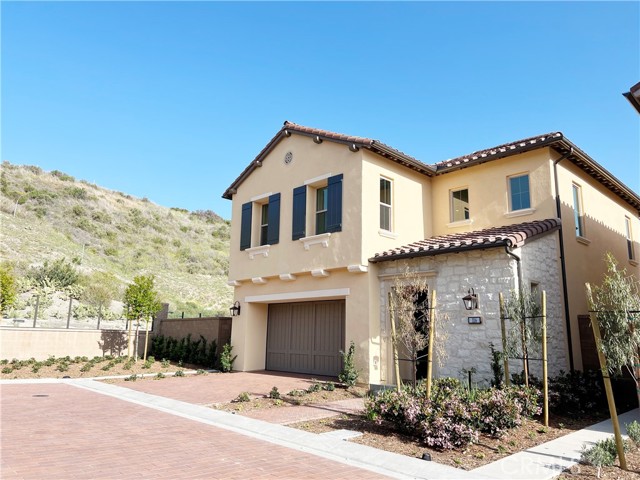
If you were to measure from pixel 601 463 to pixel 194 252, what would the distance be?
46.5 meters

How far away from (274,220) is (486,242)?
7808 mm

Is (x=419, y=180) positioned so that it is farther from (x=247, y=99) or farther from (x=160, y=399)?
(x=160, y=399)

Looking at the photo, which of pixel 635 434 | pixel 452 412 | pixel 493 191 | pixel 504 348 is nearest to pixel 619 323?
pixel 635 434

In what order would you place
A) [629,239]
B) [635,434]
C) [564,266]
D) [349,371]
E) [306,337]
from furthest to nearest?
[629,239] < [306,337] < [564,266] < [349,371] < [635,434]

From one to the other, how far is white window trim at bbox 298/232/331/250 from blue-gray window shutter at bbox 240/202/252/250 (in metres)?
3.20

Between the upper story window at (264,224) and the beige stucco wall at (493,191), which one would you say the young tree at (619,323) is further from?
the upper story window at (264,224)

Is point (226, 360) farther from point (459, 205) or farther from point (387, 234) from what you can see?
point (459, 205)

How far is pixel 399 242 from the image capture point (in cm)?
1380

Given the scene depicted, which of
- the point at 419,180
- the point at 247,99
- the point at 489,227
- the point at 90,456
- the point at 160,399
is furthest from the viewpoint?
the point at 247,99

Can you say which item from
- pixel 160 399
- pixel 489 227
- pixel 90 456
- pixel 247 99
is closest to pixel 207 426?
pixel 90 456

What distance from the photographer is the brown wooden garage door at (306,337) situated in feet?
47.3

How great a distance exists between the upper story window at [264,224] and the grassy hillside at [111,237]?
14317 millimetres

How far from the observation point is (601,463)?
568 centimetres

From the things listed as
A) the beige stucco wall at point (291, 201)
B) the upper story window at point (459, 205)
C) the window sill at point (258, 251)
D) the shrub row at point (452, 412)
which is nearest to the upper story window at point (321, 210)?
the beige stucco wall at point (291, 201)
